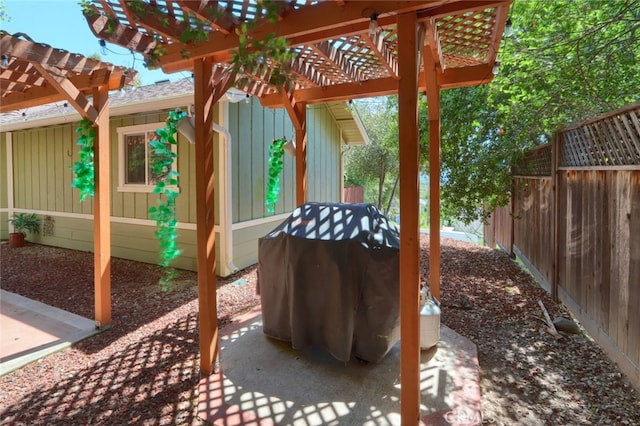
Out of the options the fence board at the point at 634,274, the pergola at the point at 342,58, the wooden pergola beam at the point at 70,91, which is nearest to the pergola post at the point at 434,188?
the pergola at the point at 342,58

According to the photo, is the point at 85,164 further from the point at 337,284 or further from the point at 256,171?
the point at 337,284

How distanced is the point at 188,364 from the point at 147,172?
170 inches

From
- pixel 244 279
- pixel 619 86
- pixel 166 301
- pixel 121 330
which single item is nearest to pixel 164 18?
pixel 121 330

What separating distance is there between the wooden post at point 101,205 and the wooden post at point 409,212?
10.1 ft

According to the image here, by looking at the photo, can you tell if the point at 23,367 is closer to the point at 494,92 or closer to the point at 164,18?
the point at 164,18

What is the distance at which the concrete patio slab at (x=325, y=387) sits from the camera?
7.41ft

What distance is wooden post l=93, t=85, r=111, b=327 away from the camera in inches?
140

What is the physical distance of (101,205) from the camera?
3582mm

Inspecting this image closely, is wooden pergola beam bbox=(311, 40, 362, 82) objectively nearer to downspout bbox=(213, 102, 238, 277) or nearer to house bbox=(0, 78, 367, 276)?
house bbox=(0, 78, 367, 276)

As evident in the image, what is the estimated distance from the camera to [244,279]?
5523 millimetres

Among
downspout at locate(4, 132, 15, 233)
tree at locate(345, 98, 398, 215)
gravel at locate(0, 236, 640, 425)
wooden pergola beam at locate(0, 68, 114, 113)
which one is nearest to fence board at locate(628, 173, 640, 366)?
gravel at locate(0, 236, 640, 425)

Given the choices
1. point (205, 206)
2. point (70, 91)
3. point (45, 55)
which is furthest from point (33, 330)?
point (45, 55)

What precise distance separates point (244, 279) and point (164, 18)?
3972 mm

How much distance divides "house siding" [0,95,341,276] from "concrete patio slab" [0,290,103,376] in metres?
2.11
